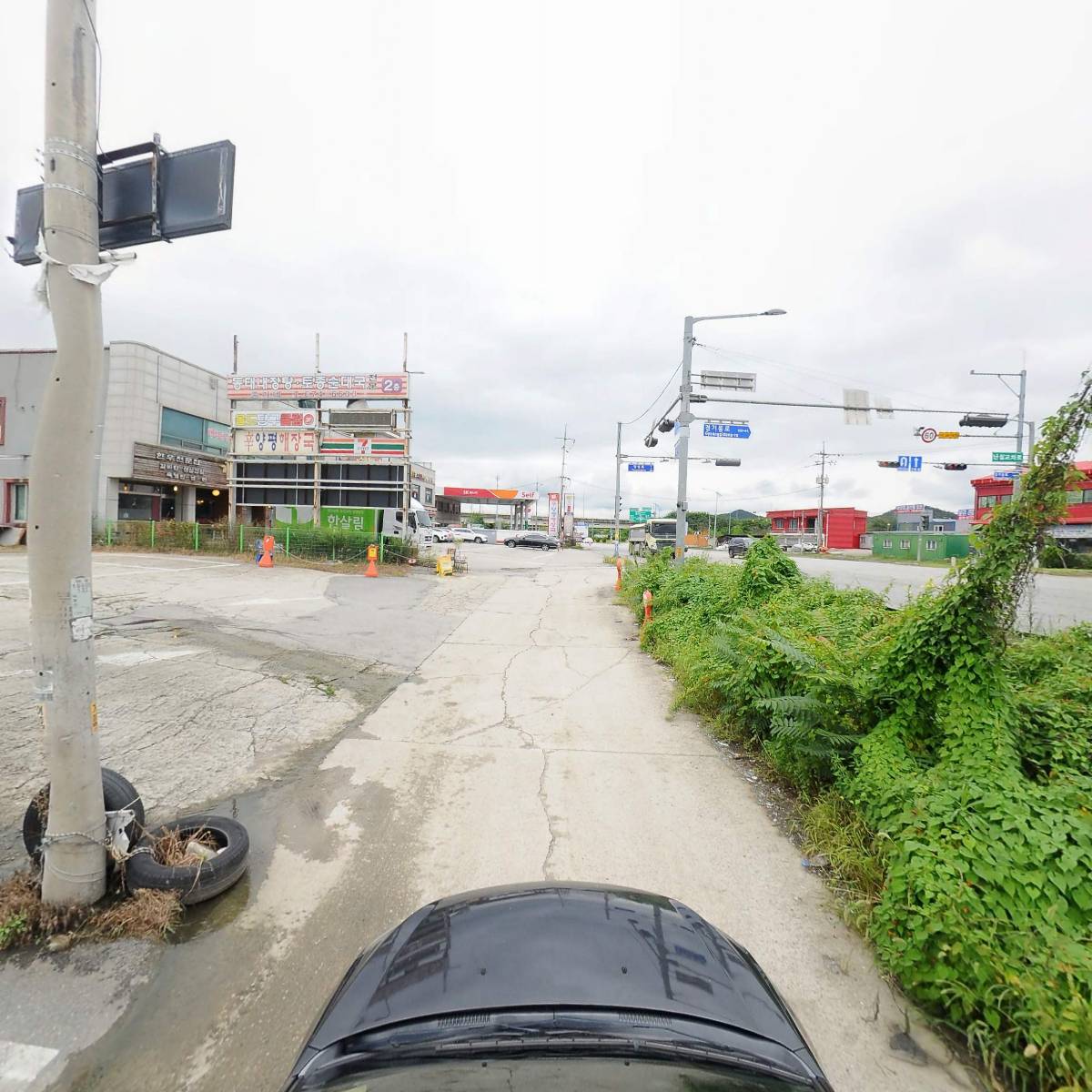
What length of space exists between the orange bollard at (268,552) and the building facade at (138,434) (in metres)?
9.40

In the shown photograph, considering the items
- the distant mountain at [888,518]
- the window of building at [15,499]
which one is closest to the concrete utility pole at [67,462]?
the window of building at [15,499]

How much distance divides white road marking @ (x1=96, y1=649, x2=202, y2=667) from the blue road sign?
13.6 m

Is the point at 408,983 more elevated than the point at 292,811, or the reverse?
the point at 408,983

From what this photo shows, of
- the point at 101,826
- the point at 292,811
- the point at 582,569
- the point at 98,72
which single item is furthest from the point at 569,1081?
the point at 582,569

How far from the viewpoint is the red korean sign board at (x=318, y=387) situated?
22875 mm

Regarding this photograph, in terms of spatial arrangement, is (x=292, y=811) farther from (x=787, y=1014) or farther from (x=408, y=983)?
(x=787, y=1014)

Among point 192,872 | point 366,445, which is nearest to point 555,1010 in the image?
point 192,872

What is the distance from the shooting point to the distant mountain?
8693 cm

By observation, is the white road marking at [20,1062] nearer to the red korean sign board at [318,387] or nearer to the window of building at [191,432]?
the red korean sign board at [318,387]

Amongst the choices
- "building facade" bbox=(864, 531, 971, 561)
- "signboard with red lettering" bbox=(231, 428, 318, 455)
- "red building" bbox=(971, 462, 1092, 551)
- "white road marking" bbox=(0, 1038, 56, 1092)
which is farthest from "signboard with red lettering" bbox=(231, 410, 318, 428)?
"building facade" bbox=(864, 531, 971, 561)

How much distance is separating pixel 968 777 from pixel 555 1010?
2794mm

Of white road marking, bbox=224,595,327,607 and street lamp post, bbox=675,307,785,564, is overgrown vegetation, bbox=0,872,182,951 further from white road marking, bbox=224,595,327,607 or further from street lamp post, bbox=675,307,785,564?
street lamp post, bbox=675,307,785,564

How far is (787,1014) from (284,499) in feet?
85.5

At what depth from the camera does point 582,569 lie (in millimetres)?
27062
